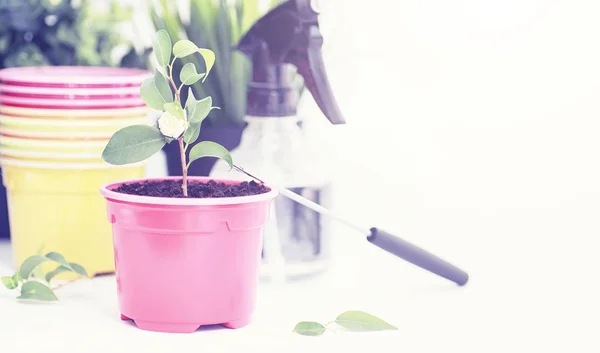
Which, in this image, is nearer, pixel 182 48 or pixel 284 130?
pixel 182 48

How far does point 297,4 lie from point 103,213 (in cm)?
25

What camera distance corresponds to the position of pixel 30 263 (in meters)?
0.63

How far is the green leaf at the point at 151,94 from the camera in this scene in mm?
541

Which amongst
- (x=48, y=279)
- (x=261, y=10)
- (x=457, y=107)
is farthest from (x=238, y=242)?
(x=457, y=107)

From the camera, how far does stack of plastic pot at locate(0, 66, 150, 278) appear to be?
0.70 m

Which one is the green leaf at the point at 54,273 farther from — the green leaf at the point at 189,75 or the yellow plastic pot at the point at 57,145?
the green leaf at the point at 189,75

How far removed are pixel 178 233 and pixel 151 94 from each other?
0.31 ft

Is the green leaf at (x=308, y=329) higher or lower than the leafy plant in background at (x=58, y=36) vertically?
lower

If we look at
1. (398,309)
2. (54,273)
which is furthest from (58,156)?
(398,309)

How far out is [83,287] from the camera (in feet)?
2.28

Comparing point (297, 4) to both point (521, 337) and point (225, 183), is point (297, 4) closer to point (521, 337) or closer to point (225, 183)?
point (225, 183)

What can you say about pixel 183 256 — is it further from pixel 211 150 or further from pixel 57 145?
pixel 57 145

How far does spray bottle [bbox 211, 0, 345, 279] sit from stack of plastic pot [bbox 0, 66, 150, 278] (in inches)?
4.1

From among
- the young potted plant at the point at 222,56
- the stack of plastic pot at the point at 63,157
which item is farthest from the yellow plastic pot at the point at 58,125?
the young potted plant at the point at 222,56
